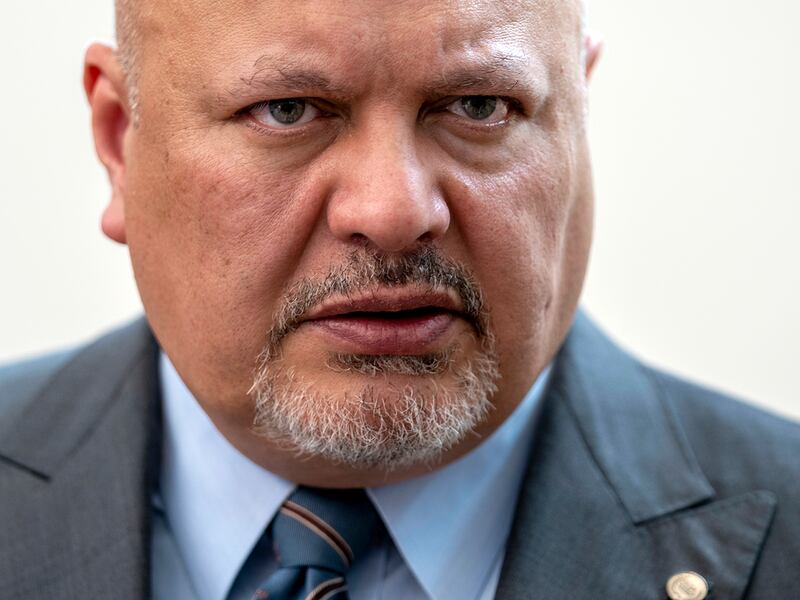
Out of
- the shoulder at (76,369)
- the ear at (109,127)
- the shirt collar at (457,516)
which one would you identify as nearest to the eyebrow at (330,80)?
the ear at (109,127)

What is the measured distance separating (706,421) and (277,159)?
76 cm

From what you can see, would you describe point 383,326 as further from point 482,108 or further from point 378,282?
point 482,108

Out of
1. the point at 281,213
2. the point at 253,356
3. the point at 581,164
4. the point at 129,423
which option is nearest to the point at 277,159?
the point at 281,213

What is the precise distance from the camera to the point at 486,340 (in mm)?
1432

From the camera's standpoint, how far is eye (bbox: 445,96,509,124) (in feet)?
4.58

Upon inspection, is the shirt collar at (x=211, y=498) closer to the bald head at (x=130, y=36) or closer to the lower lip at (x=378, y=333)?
the lower lip at (x=378, y=333)

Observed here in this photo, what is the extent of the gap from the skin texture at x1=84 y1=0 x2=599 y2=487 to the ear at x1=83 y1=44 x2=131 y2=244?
6 cm

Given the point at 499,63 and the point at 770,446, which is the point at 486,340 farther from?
the point at 770,446

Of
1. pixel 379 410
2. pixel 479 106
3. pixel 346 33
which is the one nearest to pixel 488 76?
pixel 479 106

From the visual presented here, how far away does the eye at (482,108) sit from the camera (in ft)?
4.58

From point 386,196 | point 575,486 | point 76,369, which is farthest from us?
point 76,369

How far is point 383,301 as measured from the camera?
1352mm

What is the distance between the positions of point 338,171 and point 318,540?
484mm

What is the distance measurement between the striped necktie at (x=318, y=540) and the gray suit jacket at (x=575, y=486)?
174 mm
